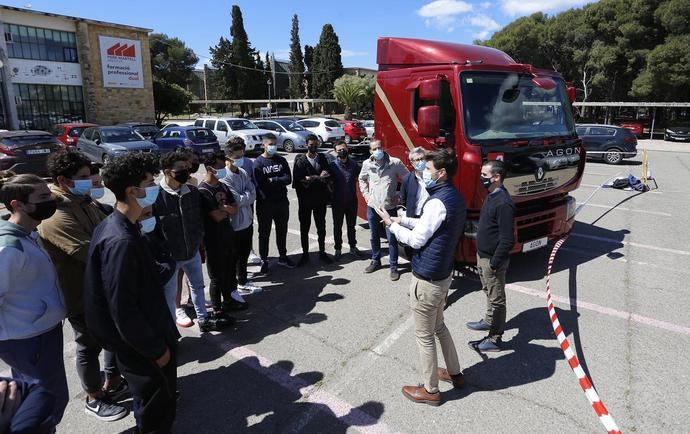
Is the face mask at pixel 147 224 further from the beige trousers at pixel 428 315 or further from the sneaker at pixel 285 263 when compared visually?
the sneaker at pixel 285 263

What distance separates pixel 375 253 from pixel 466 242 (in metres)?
1.33

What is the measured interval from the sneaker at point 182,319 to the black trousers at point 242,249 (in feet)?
2.64

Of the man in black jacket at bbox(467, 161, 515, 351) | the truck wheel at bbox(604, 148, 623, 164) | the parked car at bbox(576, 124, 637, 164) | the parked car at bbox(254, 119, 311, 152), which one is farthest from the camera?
the parked car at bbox(254, 119, 311, 152)

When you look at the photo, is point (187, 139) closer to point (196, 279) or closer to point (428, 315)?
point (196, 279)

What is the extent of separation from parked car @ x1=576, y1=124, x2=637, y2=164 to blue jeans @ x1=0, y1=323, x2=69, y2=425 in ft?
61.2

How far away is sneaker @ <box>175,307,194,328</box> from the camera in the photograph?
448 centimetres

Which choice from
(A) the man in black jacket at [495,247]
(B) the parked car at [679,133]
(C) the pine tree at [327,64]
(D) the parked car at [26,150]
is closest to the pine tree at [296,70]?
(C) the pine tree at [327,64]

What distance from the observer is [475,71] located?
209 inches

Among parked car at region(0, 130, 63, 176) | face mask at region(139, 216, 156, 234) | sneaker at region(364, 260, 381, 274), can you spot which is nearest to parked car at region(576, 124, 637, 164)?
sneaker at region(364, 260, 381, 274)

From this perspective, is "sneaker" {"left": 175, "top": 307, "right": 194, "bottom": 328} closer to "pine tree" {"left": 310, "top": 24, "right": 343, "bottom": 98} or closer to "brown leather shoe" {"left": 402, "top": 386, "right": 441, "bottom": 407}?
"brown leather shoe" {"left": 402, "top": 386, "right": 441, "bottom": 407}

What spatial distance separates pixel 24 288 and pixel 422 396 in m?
2.66

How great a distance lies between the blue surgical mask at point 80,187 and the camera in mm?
3016

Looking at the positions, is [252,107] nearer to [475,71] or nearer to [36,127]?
[36,127]

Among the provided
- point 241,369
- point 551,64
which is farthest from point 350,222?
point 551,64
